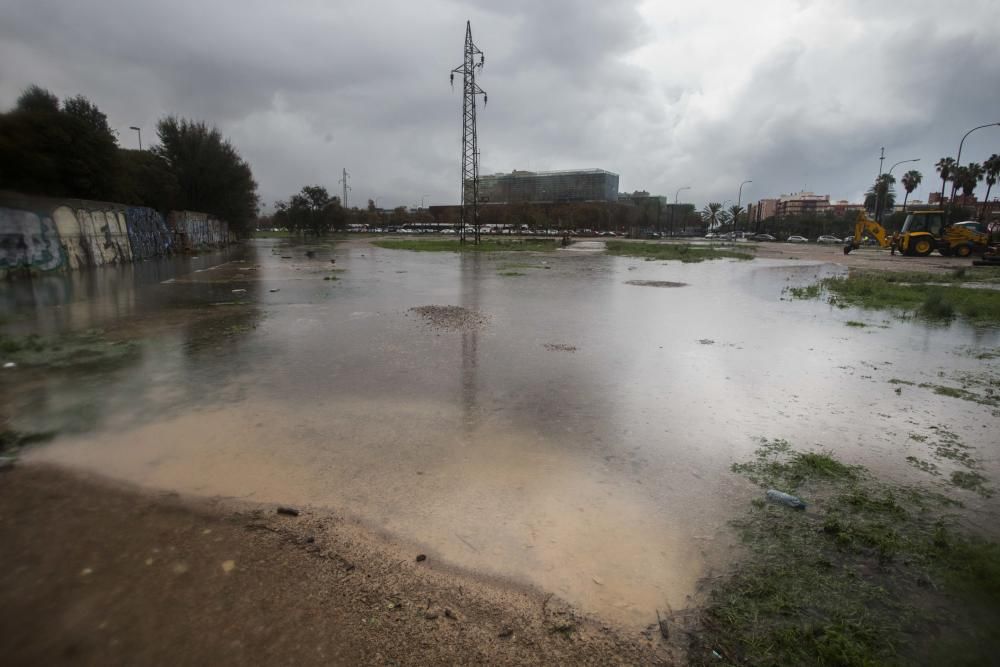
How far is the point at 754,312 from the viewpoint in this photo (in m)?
12.4

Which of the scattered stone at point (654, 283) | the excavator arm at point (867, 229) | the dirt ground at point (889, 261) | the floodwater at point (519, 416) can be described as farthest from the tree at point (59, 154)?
the excavator arm at point (867, 229)

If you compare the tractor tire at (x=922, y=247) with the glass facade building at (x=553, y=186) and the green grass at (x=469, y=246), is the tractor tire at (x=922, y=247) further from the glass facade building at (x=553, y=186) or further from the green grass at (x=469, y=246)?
the glass facade building at (x=553, y=186)

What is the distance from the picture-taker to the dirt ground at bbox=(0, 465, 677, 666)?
8.21 feet

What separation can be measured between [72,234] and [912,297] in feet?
100

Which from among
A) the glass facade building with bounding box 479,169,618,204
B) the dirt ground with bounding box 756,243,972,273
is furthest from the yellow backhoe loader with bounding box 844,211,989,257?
the glass facade building with bounding box 479,169,618,204

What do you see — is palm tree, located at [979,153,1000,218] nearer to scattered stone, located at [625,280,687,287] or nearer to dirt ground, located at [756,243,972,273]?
dirt ground, located at [756,243,972,273]

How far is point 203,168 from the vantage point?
47000 millimetres

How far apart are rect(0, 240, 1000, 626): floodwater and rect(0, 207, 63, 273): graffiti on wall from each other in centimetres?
850

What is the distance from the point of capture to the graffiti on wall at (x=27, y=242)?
16734mm

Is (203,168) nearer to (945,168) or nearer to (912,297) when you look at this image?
(912,297)

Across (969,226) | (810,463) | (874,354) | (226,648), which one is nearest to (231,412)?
(226,648)

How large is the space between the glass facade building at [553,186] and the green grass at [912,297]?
463 ft

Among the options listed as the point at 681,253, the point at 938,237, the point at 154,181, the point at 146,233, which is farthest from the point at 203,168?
the point at 938,237

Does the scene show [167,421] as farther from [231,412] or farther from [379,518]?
[379,518]
